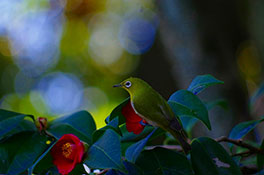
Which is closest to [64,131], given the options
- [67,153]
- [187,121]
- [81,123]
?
[81,123]

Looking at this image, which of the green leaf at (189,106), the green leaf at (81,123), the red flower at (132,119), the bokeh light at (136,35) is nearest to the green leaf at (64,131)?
the green leaf at (81,123)

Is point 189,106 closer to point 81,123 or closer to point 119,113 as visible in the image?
point 119,113

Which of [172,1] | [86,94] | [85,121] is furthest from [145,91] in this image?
[86,94]

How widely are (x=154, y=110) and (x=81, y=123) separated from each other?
0.71 ft

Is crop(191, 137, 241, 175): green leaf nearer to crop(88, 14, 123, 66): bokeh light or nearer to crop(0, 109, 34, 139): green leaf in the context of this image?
crop(0, 109, 34, 139): green leaf

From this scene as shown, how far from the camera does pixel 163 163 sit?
Answer: 60 cm

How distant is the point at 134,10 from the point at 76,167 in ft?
12.4

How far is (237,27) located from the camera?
2090mm

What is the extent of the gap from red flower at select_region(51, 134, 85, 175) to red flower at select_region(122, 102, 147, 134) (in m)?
0.12

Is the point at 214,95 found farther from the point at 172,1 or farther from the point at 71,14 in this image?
the point at 71,14

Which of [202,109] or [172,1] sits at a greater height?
[172,1]

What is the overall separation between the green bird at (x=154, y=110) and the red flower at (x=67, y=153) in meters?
0.13

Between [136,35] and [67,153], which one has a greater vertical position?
[67,153]

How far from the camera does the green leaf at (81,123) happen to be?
0.70 m
